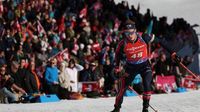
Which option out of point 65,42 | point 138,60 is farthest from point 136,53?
point 65,42

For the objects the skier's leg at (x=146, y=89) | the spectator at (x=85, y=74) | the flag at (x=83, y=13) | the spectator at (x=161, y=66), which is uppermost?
the flag at (x=83, y=13)

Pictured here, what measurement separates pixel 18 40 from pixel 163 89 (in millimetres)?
5765

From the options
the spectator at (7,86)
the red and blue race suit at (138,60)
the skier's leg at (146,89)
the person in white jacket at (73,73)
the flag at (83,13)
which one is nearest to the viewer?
the skier's leg at (146,89)

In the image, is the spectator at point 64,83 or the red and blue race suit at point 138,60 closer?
the red and blue race suit at point 138,60

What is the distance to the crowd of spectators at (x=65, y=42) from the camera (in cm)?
1390

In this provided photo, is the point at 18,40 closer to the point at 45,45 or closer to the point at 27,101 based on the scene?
the point at 45,45

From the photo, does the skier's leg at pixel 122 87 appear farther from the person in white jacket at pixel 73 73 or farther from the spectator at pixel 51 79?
the person in white jacket at pixel 73 73

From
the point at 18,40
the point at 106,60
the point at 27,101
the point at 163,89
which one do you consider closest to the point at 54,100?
the point at 27,101

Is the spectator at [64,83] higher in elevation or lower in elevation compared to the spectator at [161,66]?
lower

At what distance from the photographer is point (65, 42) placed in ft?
55.9

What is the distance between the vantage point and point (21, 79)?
1338 centimetres

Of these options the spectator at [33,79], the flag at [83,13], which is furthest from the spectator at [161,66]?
the spectator at [33,79]

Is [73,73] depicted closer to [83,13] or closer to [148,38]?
[83,13]

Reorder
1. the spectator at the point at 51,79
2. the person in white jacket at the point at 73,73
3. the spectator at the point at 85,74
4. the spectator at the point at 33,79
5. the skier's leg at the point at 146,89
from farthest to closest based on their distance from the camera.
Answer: the spectator at the point at 85,74 < the person in white jacket at the point at 73,73 < the spectator at the point at 51,79 < the spectator at the point at 33,79 < the skier's leg at the point at 146,89
